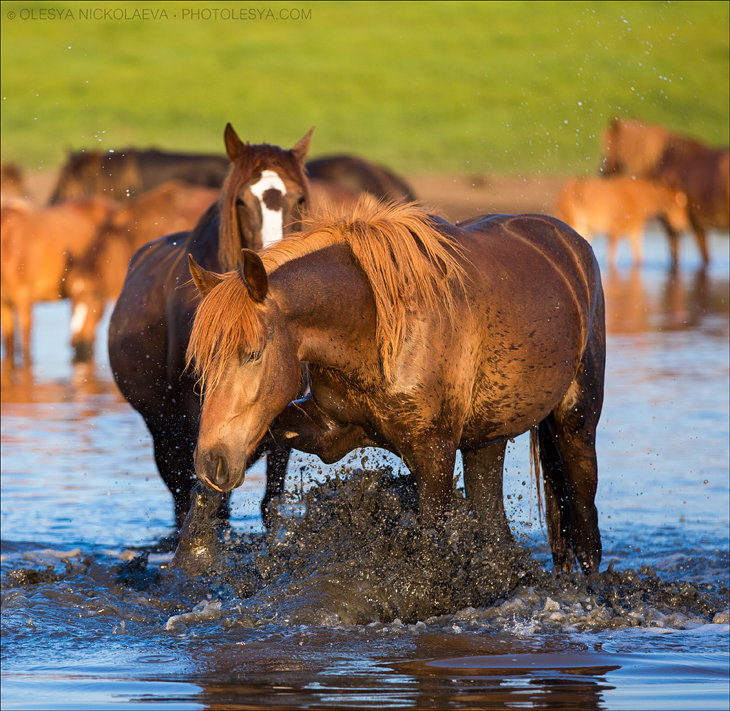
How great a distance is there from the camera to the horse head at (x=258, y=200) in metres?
5.80

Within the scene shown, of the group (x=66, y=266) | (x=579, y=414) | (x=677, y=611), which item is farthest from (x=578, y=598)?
(x=66, y=266)

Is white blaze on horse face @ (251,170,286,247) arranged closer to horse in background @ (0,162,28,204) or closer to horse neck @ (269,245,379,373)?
horse neck @ (269,245,379,373)

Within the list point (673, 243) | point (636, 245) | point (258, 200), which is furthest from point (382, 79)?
point (258, 200)

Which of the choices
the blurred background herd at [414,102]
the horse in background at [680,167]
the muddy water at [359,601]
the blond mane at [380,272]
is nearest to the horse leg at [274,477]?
the muddy water at [359,601]

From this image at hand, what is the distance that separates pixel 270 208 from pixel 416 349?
155 centimetres

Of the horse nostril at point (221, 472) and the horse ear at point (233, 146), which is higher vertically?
the horse ear at point (233, 146)

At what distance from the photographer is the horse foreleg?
4.69 metres

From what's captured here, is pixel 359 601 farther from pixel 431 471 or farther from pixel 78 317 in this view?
pixel 78 317

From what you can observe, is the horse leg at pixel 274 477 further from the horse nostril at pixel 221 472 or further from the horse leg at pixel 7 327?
the horse leg at pixel 7 327

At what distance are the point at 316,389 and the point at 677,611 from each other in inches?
64.3

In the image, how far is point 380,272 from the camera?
4.47 meters

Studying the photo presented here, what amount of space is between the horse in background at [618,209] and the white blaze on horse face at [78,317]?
318 inches

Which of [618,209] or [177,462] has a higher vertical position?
[618,209]

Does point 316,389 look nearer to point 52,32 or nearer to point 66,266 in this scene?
point 66,266
